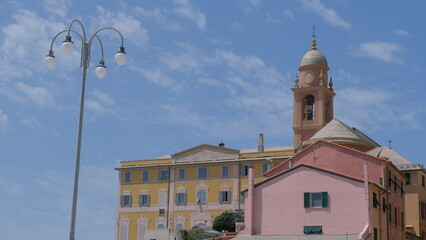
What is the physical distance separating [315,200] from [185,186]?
40406 mm

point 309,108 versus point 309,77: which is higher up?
point 309,77

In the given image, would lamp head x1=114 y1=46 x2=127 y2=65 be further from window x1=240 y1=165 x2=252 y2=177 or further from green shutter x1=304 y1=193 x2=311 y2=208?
window x1=240 y1=165 x2=252 y2=177

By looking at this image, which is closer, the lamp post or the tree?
the lamp post

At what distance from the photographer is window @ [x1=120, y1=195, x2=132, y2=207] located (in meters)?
92.2

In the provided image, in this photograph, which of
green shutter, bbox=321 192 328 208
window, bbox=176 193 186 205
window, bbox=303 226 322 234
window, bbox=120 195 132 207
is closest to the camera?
window, bbox=303 226 322 234

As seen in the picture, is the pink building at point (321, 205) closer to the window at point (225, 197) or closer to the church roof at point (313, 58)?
the window at point (225, 197)

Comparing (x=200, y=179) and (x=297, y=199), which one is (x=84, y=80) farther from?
(x=200, y=179)

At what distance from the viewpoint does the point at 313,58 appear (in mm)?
89438

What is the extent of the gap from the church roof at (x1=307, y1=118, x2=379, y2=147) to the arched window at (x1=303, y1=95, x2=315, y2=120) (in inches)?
680

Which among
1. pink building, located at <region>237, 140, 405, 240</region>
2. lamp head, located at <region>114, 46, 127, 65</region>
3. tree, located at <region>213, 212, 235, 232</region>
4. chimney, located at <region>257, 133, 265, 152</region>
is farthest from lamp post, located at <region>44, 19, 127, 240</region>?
chimney, located at <region>257, 133, 265, 152</region>

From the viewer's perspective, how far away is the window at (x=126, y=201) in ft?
302

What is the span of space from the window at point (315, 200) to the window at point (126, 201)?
4427cm

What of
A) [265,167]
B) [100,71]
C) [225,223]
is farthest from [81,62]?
[265,167]

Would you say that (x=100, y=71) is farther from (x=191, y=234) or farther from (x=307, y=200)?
(x=191, y=234)
